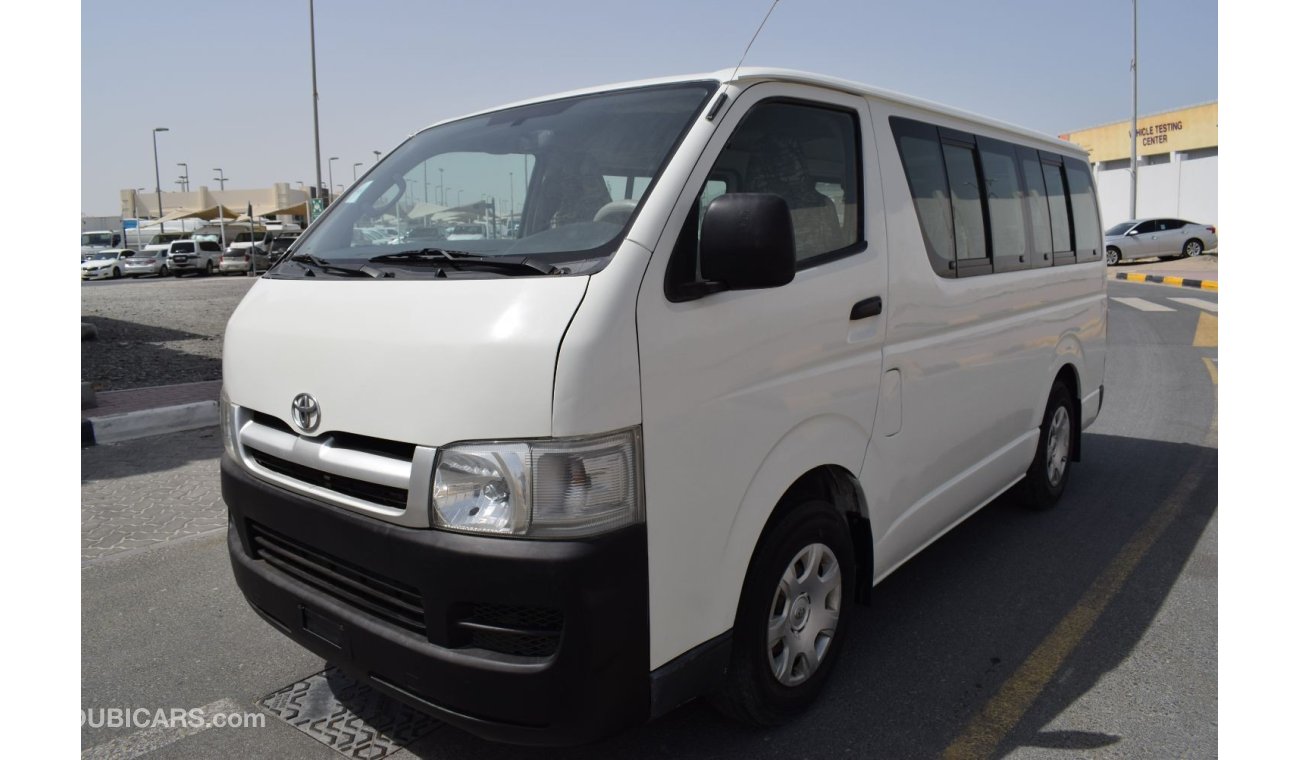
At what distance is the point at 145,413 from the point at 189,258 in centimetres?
4088

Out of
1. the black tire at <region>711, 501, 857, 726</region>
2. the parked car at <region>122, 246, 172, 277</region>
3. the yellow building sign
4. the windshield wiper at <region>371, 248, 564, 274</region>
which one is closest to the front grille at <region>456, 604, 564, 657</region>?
A: the black tire at <region>711, 501, 857, 726</region>

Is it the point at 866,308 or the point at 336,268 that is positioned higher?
the point at 336,268

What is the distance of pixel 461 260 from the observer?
275 cm

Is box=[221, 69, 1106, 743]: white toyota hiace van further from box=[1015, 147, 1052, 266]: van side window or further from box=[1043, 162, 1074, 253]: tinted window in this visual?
box=[1043, 162, 1074, 253]: tinted window

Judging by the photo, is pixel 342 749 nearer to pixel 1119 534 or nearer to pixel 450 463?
pixel 450 463

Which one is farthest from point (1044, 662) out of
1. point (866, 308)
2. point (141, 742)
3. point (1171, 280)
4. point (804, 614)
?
point (1171, 280)

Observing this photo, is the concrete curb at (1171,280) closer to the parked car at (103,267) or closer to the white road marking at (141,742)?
→ the white road marking at (141,742)

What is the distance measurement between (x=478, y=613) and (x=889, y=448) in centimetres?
183

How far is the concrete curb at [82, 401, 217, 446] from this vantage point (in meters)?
7.36

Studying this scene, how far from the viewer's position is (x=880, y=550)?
11.6 ft

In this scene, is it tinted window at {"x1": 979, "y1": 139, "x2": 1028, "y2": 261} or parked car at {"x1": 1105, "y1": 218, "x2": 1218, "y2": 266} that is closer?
tinted window at {"x1": 979, "y1": 139, "x2": 1028, "y2": 261}

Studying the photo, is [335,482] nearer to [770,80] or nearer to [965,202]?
[770,80]

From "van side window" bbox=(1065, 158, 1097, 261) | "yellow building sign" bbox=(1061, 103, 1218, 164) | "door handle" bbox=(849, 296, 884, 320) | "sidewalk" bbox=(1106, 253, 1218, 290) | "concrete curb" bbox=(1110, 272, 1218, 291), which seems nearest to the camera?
"door handle" bbox=(849, 296, 884, 320)

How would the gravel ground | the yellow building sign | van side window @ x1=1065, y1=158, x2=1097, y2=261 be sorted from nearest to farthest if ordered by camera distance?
van side window @ x1=1065, y1=158, x2=1097, y2=261, the gravel ground, the yellow building sign
